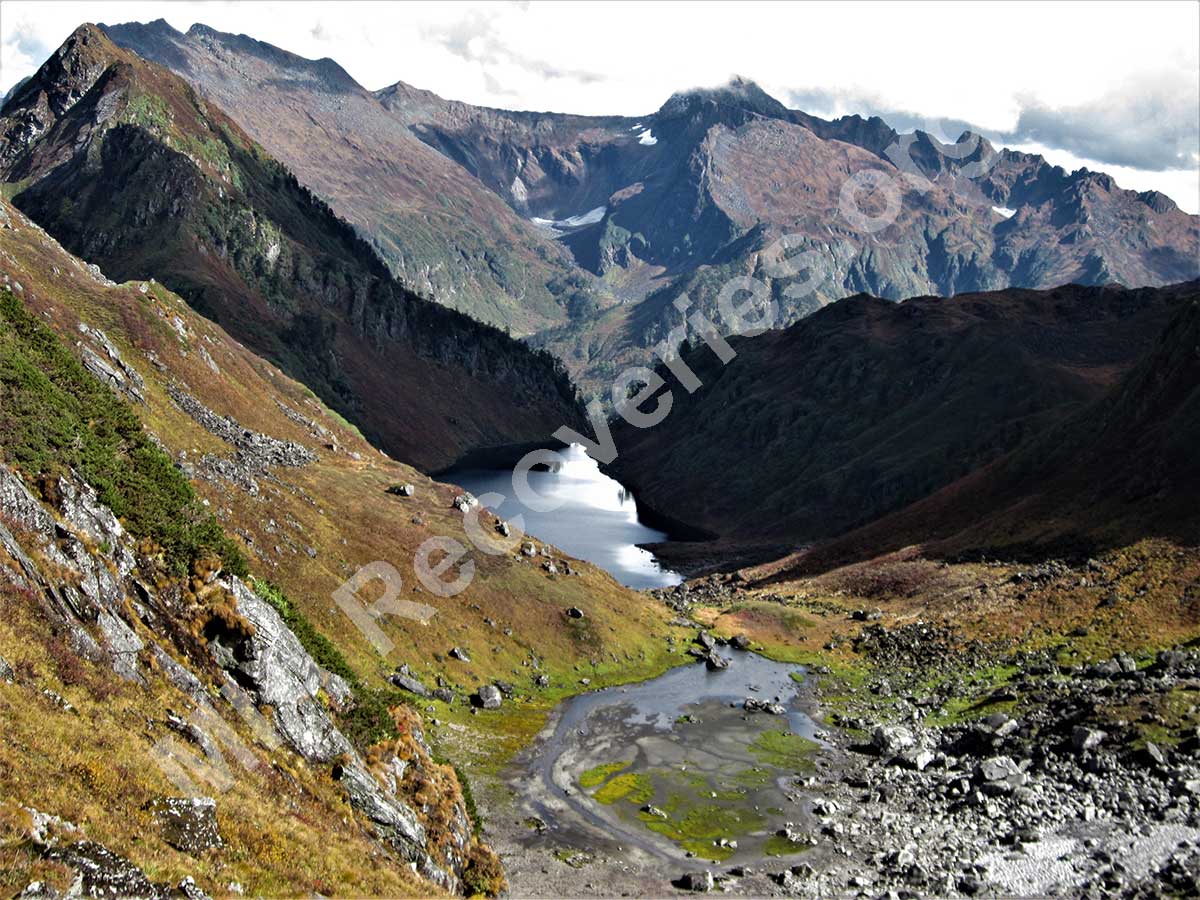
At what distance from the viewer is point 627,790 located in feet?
236

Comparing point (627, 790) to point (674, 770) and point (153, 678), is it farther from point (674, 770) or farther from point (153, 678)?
point (153, 678)

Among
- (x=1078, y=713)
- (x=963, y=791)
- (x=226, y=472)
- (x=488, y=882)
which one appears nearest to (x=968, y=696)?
(x=1078, y=713)

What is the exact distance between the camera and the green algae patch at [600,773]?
239 ft

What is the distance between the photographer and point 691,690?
3880 inches

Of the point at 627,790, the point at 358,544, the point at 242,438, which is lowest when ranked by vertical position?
the point at 627,790

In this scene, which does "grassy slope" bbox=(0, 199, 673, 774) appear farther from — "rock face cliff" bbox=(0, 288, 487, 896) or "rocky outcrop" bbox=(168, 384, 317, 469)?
"rock face cliff" bbox=(0, 288, 487, 896)

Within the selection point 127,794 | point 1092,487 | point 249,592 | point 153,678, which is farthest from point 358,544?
point 1092,487

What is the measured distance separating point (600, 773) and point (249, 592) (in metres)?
34.2

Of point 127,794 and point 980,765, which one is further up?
point 980,765

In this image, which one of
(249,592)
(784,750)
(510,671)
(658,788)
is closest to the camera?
(249,592)

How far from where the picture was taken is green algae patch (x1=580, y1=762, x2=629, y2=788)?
2869 inches

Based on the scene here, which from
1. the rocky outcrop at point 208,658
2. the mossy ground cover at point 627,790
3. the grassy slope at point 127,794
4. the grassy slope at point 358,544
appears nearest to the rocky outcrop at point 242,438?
the grassy slope at point 358,544

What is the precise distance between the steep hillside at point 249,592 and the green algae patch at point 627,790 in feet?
28.3

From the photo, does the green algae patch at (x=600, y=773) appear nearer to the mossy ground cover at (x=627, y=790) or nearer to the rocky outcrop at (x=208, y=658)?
the mossy ground cover at (x=627, y=790)
